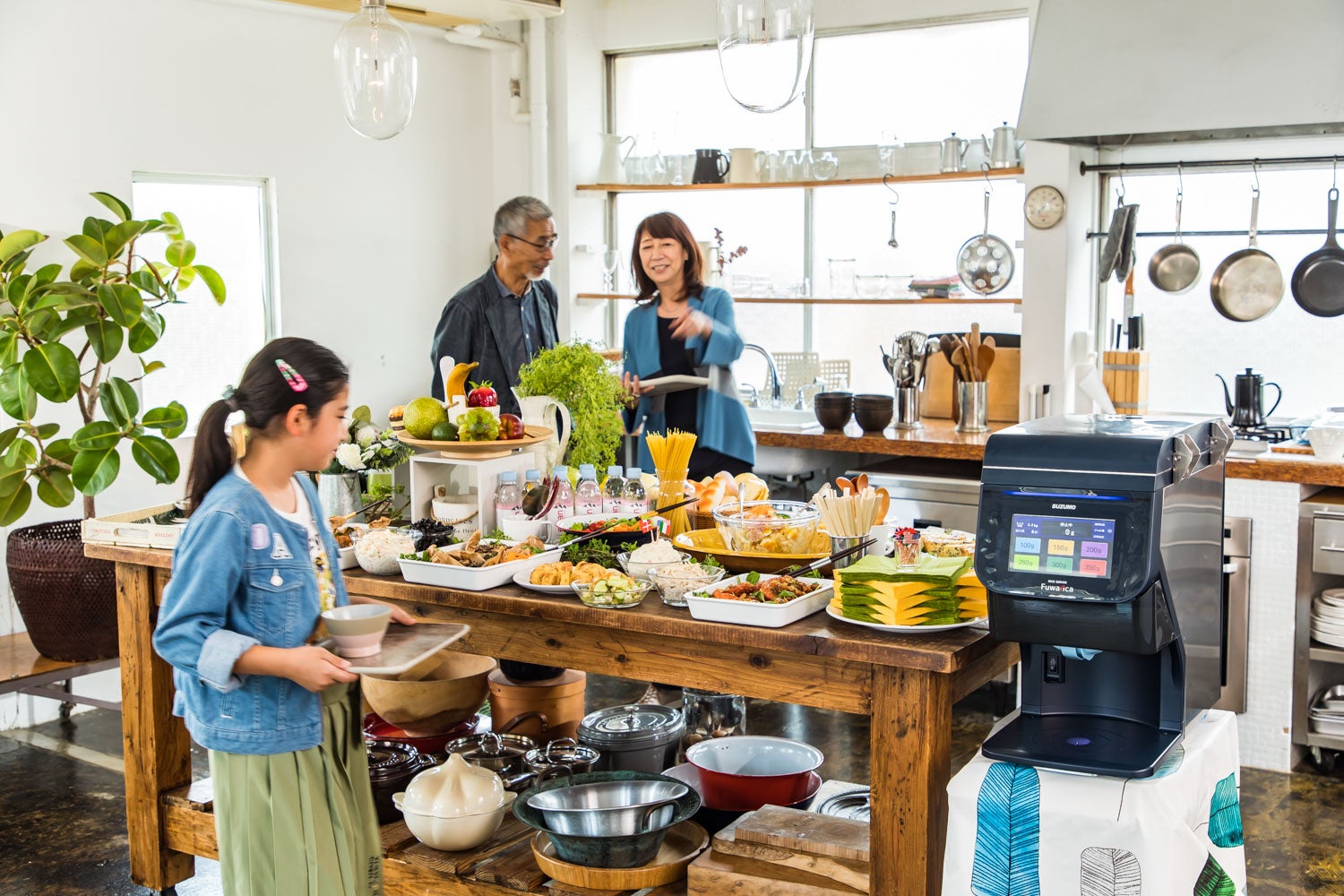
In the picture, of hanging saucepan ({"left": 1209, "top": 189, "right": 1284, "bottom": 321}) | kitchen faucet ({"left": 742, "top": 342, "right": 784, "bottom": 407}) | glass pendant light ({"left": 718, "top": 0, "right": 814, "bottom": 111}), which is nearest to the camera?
glass pendant light ({"left": 718, "top": 0, "right": 814, "bottom": 111})

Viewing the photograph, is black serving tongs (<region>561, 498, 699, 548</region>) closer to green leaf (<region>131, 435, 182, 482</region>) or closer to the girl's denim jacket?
the girl's denim jacket

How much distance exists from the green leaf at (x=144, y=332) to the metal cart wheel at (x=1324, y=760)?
4274 millimetres

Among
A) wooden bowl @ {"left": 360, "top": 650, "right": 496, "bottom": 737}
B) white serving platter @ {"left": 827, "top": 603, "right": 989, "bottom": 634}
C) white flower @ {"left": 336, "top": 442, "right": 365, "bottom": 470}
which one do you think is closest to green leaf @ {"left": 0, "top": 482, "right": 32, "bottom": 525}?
white flower @ {"left": 336, "top": 442, "right": 365, "bottom": 470}

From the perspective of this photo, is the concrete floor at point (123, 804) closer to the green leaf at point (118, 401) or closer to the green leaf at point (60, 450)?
the green leaf at point (60, 450)

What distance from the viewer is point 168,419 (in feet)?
15.7

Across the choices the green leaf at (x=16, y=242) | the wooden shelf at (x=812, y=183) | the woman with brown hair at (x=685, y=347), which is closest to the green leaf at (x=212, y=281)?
the green leaf at (x=16, y=242)

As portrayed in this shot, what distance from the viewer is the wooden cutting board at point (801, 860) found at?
2.61 meters

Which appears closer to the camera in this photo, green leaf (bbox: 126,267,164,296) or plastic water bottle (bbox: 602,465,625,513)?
plastic water bottle (bbox: 602,465,625,513)

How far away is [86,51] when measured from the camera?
16.6 feet

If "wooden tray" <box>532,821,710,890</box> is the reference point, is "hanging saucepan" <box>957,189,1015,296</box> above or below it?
above

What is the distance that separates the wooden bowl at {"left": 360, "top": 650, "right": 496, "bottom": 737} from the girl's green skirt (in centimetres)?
84

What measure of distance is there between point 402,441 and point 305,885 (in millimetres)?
1240

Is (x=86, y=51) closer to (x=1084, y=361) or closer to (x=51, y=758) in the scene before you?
(x=51, y=758)

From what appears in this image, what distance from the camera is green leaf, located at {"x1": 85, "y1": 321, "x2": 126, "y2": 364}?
4.54 meters
